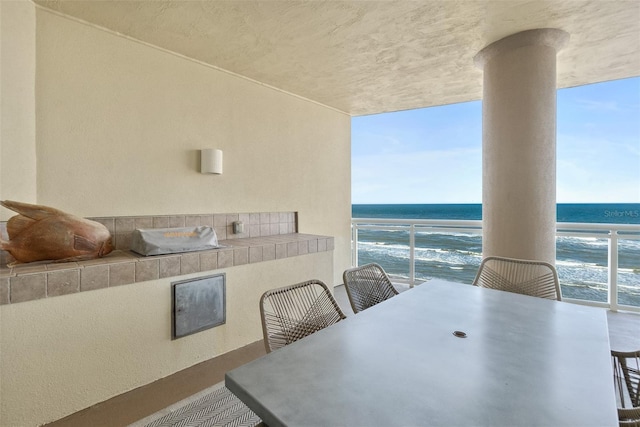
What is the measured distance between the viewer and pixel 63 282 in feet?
5.73

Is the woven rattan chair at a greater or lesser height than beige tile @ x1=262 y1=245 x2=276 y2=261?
lesser

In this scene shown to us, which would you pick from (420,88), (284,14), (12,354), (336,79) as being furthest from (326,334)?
(420,88)

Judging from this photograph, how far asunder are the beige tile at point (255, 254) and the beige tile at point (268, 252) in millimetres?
43

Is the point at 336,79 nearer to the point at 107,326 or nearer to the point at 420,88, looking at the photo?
the point at 420,88

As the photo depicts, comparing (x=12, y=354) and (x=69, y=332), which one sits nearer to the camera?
(x=12, y=354)

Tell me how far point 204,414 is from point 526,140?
3165mm

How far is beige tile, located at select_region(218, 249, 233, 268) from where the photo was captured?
8.05 ft

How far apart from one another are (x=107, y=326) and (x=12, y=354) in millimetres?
427

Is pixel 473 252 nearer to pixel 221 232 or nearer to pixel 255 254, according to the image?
pixel 255 254

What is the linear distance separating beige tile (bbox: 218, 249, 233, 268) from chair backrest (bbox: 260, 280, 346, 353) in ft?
3.39

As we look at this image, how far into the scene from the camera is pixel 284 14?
86.4 inches

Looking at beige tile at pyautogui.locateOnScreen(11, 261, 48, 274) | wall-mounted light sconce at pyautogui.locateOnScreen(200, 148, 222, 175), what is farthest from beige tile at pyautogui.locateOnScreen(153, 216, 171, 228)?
beige tile at pyautogui.locateOnScreen(11, 261, 48, 274)

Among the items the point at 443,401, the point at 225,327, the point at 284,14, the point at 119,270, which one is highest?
the point at 284,14

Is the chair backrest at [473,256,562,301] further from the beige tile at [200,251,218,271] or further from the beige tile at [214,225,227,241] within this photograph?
the beige tile at [214,225,227,241]
